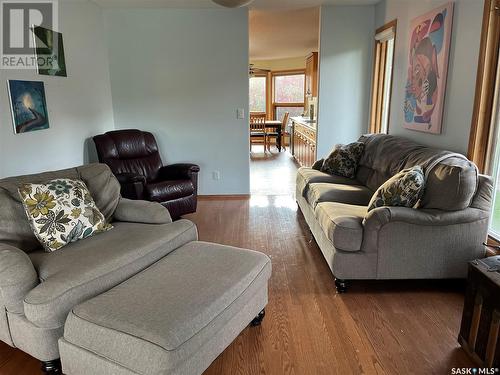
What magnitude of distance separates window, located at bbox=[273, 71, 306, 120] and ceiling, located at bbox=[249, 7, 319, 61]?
2.49ft

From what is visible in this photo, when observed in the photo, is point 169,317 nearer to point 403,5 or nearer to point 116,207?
point 116,207

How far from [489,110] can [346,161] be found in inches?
56.6

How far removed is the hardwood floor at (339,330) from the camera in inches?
70.8

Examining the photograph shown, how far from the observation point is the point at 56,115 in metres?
3.45

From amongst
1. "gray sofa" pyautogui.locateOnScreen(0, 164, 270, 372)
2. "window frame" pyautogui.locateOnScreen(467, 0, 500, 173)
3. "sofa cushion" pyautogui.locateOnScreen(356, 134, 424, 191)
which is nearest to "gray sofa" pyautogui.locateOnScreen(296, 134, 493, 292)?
"window frame" pyautogui.locateOnScreen(467, 0, 500, 173)

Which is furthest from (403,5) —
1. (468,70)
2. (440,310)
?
(440,310)

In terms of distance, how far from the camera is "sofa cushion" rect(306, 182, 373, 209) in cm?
310

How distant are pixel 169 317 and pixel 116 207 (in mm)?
1373

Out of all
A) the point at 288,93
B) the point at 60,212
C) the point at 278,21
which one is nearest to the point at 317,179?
the point at 60,212

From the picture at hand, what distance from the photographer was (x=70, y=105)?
3.70 m

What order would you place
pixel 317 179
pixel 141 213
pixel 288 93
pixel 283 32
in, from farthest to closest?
pixel 288 93
pixel 283 32
pixel 317 179
pixel 141 213

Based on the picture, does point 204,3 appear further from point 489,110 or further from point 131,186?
point 489,110

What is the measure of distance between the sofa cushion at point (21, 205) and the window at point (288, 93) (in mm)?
8240

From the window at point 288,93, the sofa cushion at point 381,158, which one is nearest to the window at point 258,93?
the window at point 288,93
